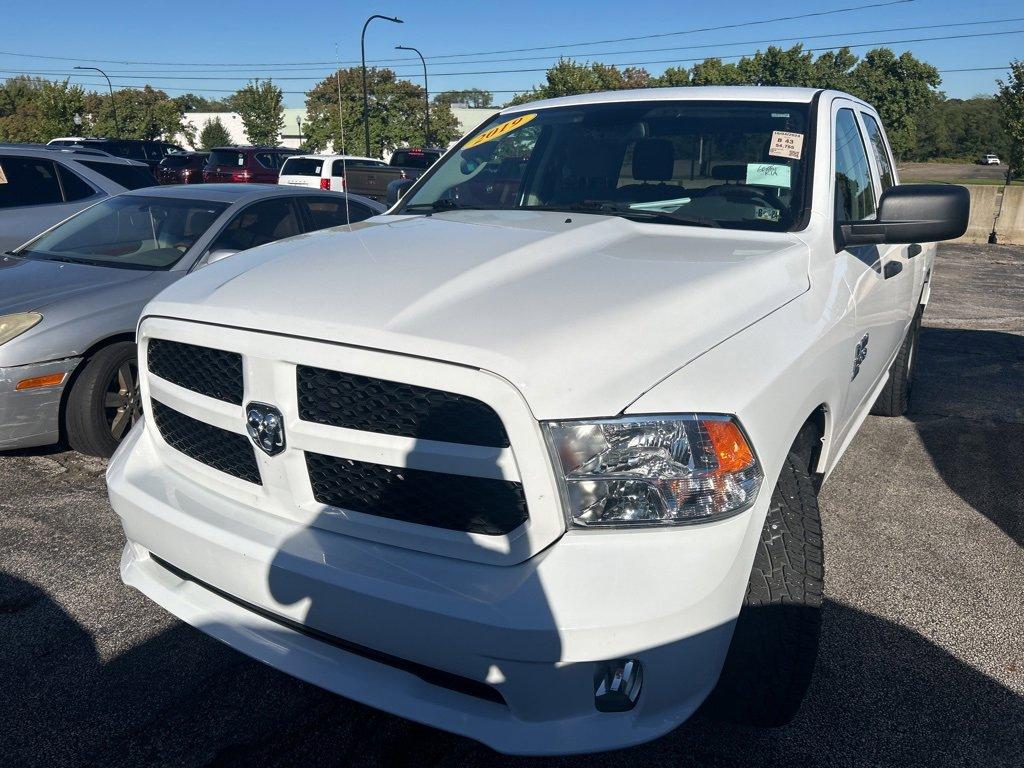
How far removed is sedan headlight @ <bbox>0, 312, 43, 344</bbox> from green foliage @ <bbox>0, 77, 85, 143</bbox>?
190 feet

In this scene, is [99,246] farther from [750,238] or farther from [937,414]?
[937,414]

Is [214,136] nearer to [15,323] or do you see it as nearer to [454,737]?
[15,323]

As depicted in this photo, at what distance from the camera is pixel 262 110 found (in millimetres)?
62875

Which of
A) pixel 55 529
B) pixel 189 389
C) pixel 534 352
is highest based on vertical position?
pixel 534 352

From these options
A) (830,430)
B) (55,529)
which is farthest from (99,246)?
(830,430)

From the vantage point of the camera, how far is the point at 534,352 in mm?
1856

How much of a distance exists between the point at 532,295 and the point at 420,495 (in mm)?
600

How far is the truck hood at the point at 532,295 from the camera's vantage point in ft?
6.12

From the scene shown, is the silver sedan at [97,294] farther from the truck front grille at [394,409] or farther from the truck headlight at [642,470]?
the truck headlight at [642,470]

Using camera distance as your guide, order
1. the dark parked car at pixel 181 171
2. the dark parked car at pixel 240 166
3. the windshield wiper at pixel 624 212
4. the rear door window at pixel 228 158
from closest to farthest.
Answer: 1. the windshield wiper at pixel 624 212
2. the dark parked car at pixel 240 166
3. the dark parked car at pixel 181 171
4. the rear door window at pixel 228 158

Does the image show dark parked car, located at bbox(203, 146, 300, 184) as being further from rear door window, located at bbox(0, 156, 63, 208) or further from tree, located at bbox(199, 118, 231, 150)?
tree, located at bbox(199, 118, 231, 150)

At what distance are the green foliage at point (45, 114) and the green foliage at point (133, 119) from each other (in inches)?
270

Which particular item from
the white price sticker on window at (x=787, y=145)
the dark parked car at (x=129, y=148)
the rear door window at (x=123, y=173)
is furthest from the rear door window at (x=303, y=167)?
the white price sticker on window at (x=787, y=145)

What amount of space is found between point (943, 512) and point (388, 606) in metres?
3.26
